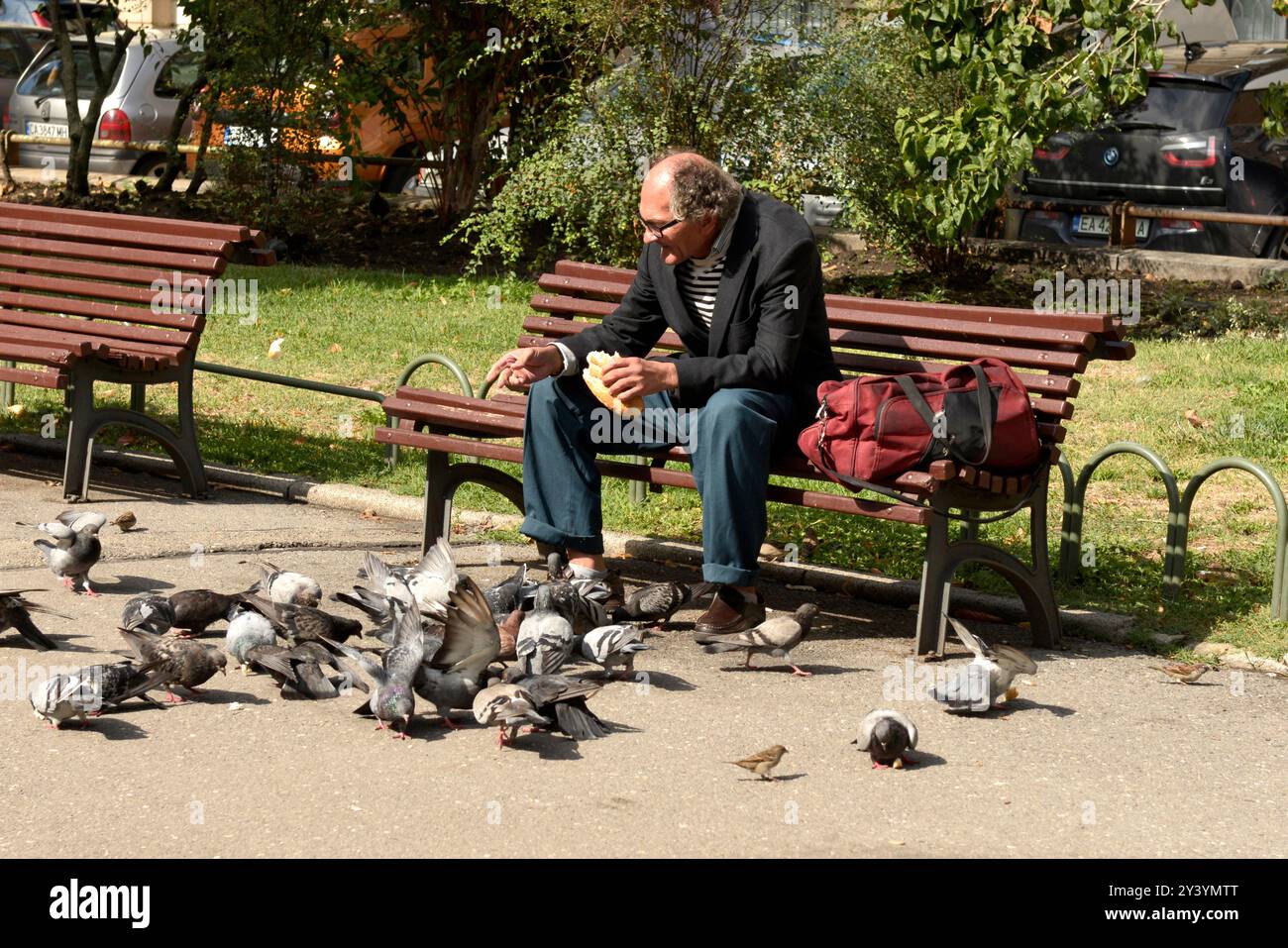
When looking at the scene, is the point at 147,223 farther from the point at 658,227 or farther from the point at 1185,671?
the point at 1185,671

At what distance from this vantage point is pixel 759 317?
20.5 feet

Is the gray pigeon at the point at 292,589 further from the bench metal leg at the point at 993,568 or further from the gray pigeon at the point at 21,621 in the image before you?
the bench metal leg at the point at 993,568

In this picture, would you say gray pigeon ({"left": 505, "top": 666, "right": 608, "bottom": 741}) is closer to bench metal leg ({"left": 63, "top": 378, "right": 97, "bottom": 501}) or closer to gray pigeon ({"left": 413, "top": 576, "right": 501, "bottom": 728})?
gray pigeon ({"left": 413, "top": 576, "right": 501, "bottom": 728})

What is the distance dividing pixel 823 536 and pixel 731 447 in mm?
1785

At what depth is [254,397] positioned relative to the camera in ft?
32.8

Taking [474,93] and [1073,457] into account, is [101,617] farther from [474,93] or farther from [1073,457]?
[474,93]

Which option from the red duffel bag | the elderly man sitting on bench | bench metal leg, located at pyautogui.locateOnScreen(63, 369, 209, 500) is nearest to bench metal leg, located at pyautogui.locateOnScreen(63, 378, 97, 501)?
bench metal leg, located at pyautogui.locateOnScreen(63, 369, 209, 500)

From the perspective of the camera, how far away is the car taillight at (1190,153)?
13367mm

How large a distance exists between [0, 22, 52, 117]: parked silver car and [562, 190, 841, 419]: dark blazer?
1598 centimetres

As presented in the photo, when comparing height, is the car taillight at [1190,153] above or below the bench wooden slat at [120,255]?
above

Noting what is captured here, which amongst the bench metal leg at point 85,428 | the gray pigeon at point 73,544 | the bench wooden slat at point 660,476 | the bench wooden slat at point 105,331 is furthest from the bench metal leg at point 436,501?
the bench wooden slat at point 105,331

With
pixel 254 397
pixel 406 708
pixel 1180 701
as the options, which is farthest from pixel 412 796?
pixel 254 397

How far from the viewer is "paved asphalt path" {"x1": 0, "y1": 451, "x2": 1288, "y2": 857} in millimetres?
4309

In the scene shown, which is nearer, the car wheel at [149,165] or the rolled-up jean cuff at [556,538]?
the rolled-up jean cuff at [556,538]
